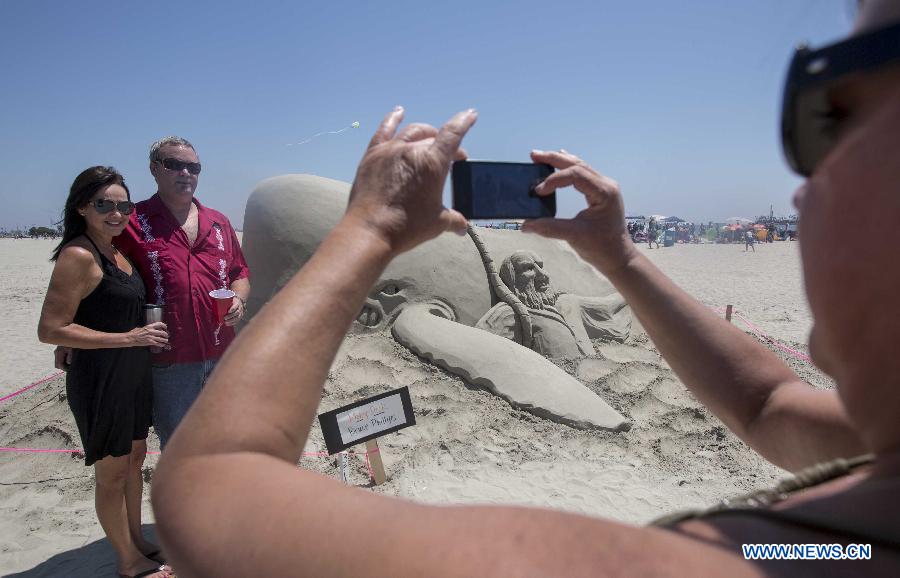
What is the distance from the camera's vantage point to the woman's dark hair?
2.57 m

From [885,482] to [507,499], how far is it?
3135 mm

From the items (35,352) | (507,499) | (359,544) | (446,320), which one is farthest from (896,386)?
(35,352)

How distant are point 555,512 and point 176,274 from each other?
2683mm

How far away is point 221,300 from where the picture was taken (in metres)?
2.81

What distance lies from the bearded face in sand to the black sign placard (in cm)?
268

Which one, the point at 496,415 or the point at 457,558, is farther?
the point at 496,415

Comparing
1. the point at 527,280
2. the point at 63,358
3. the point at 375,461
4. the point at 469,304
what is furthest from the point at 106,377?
the point at 527,280

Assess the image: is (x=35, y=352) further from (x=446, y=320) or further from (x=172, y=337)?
(x=172, y=337)

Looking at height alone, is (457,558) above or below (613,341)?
above

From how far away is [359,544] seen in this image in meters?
0.50

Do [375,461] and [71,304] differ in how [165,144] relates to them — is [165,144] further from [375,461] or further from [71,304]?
[375,461]

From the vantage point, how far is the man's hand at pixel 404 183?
0.79 metres

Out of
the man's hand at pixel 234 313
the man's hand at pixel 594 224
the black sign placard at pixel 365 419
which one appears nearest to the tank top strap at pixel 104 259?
the man's hand at pixel 234 313

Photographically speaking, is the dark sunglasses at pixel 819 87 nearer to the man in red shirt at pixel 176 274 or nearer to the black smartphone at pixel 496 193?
the black smartphone at pixel 496 193
